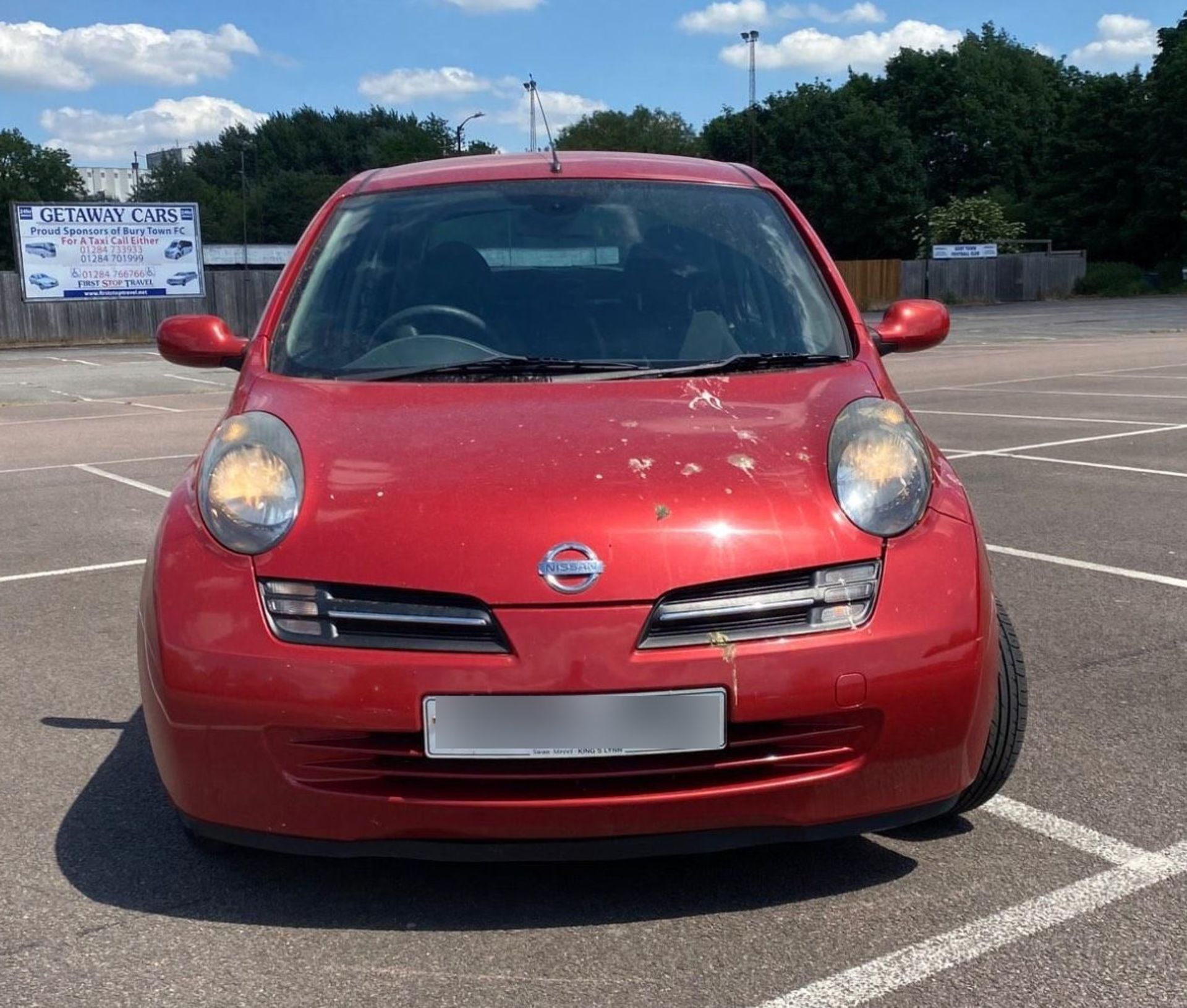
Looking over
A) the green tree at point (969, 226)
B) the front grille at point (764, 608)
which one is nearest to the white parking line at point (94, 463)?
the front grille at point (764, 608)

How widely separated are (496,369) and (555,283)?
45 cm

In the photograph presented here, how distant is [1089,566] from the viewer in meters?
5.88

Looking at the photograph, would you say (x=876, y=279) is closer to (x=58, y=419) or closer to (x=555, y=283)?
(x=58, y=419)

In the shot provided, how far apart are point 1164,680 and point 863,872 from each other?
1835 mm

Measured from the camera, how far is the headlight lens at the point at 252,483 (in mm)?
2637

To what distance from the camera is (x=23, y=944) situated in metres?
2.57

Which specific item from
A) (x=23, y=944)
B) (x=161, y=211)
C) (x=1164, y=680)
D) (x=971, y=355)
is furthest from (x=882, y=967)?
(x=161, y=211)

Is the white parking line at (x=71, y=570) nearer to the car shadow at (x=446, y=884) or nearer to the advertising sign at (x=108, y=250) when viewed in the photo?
the car shadow at (x=446, y=884)

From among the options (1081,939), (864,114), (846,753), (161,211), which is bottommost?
(1081,939)

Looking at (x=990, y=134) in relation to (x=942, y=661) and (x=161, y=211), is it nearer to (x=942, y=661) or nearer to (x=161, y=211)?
(x=161, y=211)

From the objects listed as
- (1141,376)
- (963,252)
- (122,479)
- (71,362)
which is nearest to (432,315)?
(122,479)

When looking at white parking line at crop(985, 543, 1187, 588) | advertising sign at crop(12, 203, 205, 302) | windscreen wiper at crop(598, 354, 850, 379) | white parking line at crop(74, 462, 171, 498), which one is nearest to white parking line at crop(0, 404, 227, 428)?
white parking line at crop(74, 462, 171, 498)

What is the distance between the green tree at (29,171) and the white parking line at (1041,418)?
93.3 metres

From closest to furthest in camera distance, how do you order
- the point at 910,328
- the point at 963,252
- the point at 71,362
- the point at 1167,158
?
the point at 910,328 → the point at 71,362 → the point at 963,252 → the point at 1167,158
